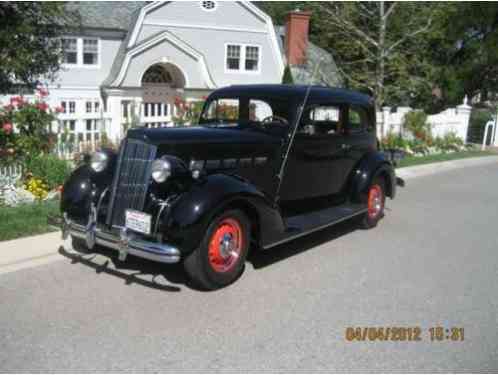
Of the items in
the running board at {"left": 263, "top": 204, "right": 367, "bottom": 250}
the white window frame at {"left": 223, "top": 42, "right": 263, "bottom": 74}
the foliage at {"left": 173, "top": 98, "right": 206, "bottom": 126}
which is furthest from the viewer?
the white window frame at {"left": 223, "top": 42, "right": 263, "bottom": 74}

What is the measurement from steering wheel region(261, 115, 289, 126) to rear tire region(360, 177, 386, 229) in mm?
1871

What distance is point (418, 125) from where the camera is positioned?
15688 mm

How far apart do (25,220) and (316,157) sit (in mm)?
3632

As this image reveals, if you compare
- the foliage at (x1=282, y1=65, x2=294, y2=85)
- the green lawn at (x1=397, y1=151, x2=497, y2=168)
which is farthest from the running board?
the foliage at (x1=282, y1=65, x2=294, y2=85)

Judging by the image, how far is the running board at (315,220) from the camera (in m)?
5.33

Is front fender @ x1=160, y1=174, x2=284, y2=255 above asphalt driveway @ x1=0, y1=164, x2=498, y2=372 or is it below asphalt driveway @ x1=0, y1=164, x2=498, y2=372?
above

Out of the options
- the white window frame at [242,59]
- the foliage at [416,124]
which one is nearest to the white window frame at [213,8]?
the white window frame at [242,59]

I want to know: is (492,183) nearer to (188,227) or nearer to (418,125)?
(418,125)

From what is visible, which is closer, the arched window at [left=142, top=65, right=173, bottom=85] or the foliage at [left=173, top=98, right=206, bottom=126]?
the foliage at [left=173, top=98, right=206, bottom=126]

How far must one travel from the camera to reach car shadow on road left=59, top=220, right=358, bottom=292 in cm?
485

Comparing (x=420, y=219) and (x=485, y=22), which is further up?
(x=485, y=22)

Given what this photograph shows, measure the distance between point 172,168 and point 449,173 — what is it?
10213mm

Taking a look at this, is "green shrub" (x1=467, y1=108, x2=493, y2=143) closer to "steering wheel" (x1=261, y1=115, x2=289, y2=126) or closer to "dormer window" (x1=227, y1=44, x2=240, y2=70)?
"dormer window" (x1=227, y1=44, x2=240, y2=70)

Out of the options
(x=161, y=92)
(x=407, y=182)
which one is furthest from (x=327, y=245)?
(x=161, y=92)
